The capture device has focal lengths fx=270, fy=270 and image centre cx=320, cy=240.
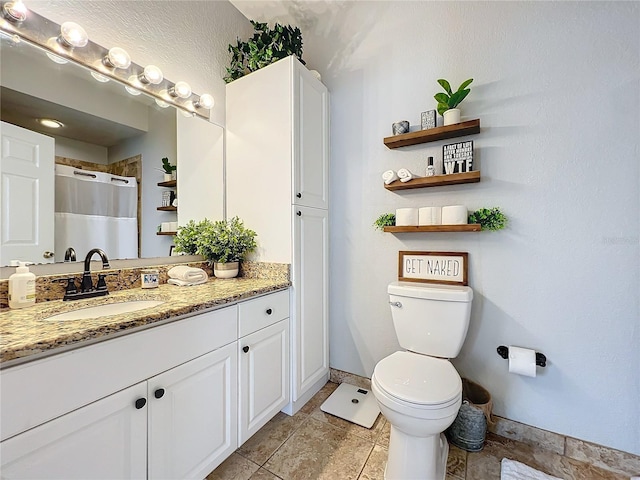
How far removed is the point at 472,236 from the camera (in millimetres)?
1517

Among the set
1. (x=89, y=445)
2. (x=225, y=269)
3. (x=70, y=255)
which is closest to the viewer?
(x=89, y=445)

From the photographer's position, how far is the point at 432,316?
142cm

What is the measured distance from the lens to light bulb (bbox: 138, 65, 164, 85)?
1427 millimetres

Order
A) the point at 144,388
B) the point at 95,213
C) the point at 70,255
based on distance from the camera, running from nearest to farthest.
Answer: the point at 144,388
the point at 70,255
the point at 95,213

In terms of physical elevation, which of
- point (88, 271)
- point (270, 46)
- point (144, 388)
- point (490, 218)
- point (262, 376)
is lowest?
point (262, 376)

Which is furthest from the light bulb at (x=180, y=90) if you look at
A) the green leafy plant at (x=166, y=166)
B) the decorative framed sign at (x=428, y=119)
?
the decorative framed sign at (x=428, y=119)

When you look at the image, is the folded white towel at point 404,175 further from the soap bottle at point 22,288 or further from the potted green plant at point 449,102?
the soap bottle at point 22,288

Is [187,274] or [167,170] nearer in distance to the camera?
[187,274]

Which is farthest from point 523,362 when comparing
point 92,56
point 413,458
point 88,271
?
point 92,56

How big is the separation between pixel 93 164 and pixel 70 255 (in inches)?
17.5

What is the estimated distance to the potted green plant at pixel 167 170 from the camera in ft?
5.22

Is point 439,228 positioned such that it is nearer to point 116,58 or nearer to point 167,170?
point 167,170

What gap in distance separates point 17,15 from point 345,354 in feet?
7.72

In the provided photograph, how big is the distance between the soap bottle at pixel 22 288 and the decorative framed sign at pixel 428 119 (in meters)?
1.96
